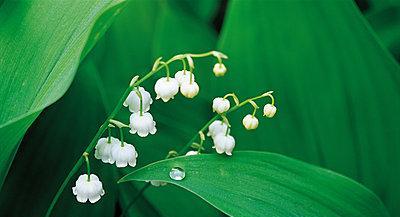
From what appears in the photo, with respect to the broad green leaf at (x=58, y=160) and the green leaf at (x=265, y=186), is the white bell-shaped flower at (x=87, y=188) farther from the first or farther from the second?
the broad green leaf at (x=58, y=160)

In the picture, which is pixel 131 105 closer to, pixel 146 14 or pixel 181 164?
pixel 181 164

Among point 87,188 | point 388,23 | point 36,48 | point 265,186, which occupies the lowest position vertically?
point 388,23

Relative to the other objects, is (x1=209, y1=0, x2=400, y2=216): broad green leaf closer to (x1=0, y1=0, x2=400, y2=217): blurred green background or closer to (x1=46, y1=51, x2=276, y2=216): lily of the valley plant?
(x1=0, y1=0, x2=400, y2=217): blurred green background

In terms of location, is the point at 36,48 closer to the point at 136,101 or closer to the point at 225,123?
the point at 136,101

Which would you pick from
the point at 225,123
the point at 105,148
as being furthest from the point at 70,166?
the point at 225,123

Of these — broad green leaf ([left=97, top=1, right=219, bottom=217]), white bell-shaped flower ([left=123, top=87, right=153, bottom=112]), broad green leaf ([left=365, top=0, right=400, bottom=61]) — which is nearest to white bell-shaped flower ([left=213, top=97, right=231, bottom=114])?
white bell-shaped flower ([left=123, top=87, right=153, bottom=112])

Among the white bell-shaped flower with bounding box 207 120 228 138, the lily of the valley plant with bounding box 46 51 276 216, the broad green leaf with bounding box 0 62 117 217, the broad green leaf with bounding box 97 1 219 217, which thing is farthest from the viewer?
the broad green leaf with bounding box 97 1 219 217

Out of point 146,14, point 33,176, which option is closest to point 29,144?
point 33,176
